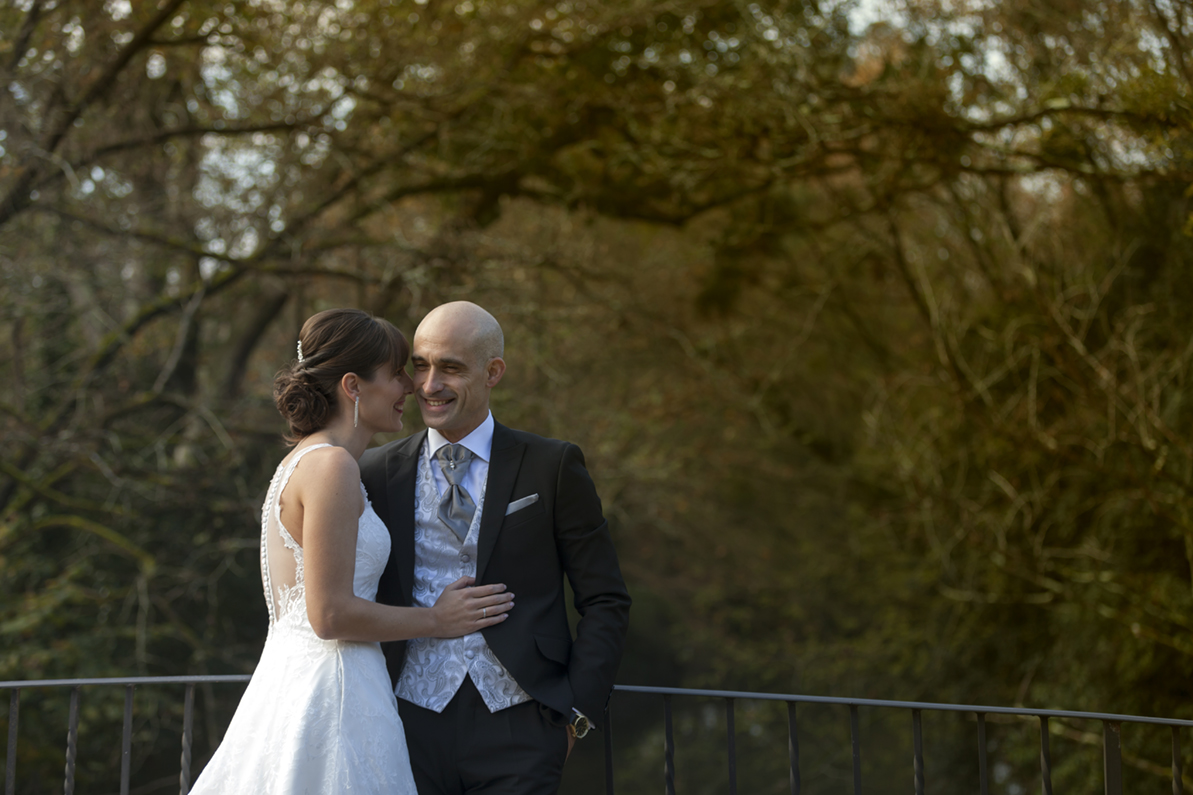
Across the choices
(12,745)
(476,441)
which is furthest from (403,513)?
(12,745)

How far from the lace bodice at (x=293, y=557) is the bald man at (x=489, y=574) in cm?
7

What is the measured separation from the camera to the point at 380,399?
2146 millimetres

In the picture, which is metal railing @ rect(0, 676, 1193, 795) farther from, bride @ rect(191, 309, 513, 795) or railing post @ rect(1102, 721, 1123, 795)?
bride @ rect(191, 309, 513, 795)

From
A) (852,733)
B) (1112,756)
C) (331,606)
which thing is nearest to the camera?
(331,606)

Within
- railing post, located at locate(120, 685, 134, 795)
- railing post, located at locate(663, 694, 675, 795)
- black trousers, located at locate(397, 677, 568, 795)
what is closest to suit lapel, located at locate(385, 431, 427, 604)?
black trousers, located at locate(397, 677, 568, 795)

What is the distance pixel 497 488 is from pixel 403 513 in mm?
219

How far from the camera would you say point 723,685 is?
33.9 ft

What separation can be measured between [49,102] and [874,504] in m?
6.82

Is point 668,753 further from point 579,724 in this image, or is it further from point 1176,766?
point 1176,766

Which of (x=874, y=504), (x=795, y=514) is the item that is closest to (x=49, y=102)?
(x=874, y=504)

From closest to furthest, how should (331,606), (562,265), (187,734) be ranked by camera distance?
(331,606) → (187,734) → (562,265)

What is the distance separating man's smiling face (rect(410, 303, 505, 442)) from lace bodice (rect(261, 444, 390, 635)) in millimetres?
245

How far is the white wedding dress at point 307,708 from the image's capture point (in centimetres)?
196

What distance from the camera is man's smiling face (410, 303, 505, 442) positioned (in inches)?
84.7
